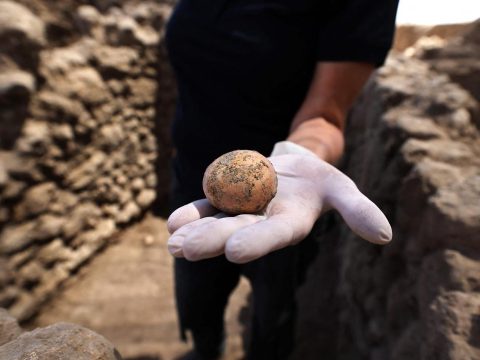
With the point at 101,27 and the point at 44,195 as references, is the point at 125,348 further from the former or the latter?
the point at 101,27

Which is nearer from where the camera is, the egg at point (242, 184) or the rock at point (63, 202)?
the egg at point (242, 184)

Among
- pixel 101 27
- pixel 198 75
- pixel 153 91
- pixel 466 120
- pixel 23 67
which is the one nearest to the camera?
pixel 198 75

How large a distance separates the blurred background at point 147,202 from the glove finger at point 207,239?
0.94 ft

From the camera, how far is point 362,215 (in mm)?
733

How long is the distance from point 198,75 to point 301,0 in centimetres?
46

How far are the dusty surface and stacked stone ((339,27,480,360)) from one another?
987 millimetres

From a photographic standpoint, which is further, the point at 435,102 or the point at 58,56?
the point at 58,56

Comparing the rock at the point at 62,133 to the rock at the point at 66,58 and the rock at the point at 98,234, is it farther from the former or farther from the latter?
the rock at the point at 98,234

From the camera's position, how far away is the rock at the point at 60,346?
0.65 m

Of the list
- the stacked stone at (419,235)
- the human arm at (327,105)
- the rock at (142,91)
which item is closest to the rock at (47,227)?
the rock at (142,91)

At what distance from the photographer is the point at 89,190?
2.73 m

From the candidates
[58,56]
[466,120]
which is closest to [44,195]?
[58,56]

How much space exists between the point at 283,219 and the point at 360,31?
76 centimetres

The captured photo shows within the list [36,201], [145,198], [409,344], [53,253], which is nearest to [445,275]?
[409,344]
